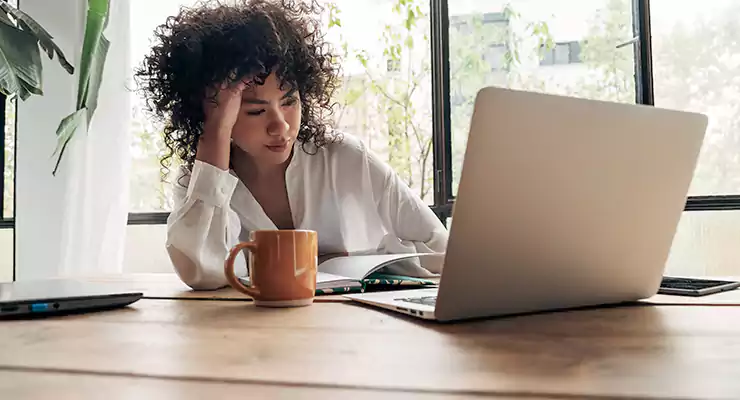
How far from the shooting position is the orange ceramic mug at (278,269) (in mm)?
819

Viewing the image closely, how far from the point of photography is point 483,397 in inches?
15.0

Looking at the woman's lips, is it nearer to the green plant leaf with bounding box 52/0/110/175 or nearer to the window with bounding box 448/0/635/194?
the green plant leaf with bounding box 52/0/110/175

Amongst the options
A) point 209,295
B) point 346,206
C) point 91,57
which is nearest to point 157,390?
point 209,295

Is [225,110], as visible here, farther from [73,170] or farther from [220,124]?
[73,170]

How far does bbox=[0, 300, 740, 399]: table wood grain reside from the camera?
0.41m

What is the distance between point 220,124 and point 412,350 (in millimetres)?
1014

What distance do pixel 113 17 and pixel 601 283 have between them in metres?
2.44

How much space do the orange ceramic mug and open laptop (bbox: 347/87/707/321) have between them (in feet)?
0.41

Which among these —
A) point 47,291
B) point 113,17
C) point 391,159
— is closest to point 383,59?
point 391,159

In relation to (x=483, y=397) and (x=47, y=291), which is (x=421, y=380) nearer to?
(x=483, y=397)

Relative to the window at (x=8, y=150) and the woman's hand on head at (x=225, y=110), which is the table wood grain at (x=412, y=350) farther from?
the window at (x=8, y=150)

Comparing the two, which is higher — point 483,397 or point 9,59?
point 9,59

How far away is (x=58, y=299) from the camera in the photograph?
77 cm

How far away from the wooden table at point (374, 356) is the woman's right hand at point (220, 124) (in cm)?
67
